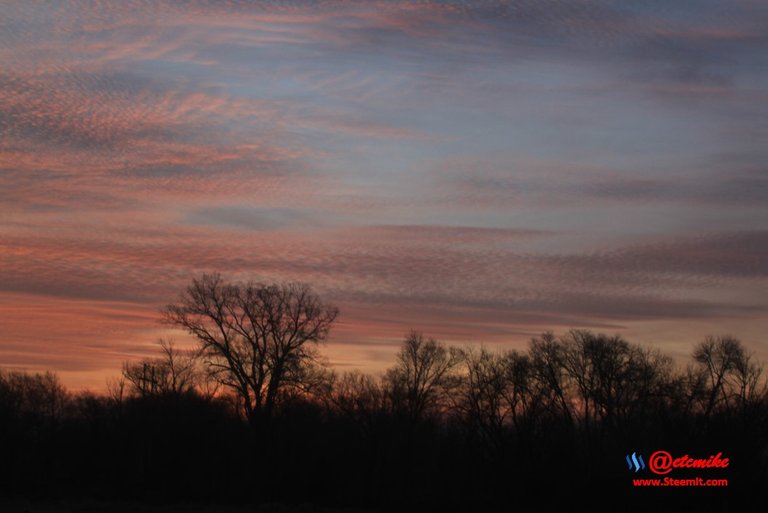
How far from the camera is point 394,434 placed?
286 ft

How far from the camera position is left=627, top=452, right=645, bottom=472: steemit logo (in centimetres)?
5765

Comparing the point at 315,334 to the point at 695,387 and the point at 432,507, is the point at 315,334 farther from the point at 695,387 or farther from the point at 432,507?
the point at 695,387

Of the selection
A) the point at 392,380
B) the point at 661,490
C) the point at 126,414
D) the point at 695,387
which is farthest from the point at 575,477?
the point at 126,414

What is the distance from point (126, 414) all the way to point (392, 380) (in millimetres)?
26237

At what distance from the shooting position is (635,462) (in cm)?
5916

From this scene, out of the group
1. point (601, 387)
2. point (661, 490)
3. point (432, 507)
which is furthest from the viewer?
point (601, 387)

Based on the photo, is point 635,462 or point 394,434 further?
point 394,434

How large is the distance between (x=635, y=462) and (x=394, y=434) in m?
31.7

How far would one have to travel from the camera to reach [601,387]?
8938 centimetres

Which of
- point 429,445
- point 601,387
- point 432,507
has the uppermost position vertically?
point 601,387

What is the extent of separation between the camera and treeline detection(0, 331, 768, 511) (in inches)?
2876

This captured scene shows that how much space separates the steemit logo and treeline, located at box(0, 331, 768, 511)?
3484mm

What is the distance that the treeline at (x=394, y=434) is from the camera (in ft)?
240

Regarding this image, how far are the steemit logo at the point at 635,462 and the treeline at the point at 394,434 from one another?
348 cm
